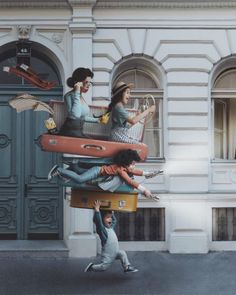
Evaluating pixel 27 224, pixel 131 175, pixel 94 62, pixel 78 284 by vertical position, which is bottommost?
pixel 78 284

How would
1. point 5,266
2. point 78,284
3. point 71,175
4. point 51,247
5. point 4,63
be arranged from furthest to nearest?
1. point 4,63
2. point 51,247
3. point 5,266
4. point 78,284
5. point 71,175

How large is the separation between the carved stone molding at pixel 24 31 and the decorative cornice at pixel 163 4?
1.48m

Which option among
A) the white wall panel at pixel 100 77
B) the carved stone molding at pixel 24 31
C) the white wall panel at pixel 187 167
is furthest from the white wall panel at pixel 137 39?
the white wall panel at pixel 187 167

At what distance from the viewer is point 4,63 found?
434 inches

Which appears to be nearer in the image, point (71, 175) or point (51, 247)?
point (71, 175)

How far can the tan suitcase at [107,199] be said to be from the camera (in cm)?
704

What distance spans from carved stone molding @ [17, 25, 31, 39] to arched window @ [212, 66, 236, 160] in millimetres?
4015

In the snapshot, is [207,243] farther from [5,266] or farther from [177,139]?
[5,266]

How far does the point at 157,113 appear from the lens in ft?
35.9

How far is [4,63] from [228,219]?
18.8 ft

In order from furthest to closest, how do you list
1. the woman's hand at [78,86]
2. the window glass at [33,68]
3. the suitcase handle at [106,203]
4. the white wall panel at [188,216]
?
the window glass at [33,68]
the white wall panel at [188,216]
the suitcase handle at [106,203]
the woman's hand at [78,86]

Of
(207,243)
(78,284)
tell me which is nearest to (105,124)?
(78,284)

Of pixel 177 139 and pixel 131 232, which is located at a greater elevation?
pixel 177 139

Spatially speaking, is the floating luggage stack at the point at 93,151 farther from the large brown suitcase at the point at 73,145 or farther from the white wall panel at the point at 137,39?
the white wall panel at the point at 137,39
